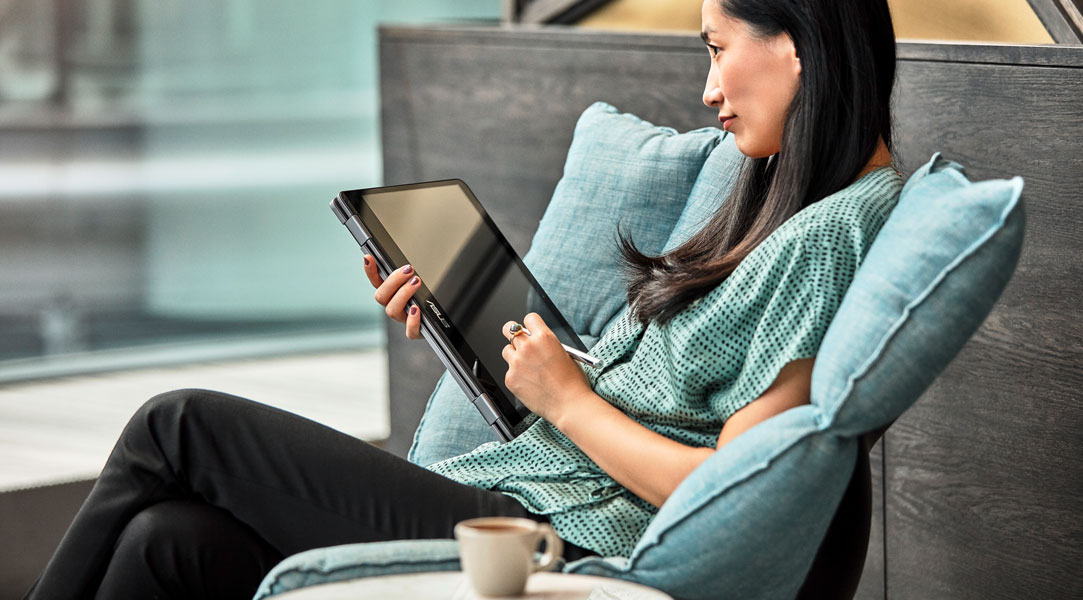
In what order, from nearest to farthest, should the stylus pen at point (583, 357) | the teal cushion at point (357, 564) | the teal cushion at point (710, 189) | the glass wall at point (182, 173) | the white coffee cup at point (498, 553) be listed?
the white coffee cup at point (498, 553)
the teal cushion at point (357, 564)
the stylus pen at point (583, 357)
the teal cushion at point (710, 189)
the glass wall at point (182, 173)

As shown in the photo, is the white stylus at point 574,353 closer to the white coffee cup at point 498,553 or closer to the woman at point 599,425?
the woman at point 599,425

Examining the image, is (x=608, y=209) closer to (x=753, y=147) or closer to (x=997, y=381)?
(x=753, y=147)

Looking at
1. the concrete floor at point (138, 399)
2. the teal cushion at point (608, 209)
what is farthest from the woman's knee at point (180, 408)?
the concrete floor at point (138, 399)

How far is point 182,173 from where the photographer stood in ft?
12.2

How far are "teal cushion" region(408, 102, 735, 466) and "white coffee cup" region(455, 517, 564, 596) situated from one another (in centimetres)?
72

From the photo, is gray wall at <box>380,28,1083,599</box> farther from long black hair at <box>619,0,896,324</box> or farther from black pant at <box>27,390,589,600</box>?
black pant at <box>27,390,589,600</box>

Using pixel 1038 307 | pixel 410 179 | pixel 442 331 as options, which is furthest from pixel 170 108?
pixel 1038 307

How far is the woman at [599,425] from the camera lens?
113 centimetres

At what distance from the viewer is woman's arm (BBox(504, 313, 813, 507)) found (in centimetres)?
106

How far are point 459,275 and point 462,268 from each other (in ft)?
0.05

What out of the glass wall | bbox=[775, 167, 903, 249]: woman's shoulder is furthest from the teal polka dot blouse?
the glass wall

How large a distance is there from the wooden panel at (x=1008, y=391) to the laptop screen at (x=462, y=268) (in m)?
0.53

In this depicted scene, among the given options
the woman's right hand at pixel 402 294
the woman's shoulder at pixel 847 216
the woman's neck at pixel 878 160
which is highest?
the woman's neck at pixel 878 160

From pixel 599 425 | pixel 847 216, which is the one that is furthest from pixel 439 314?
pixel 847 216
